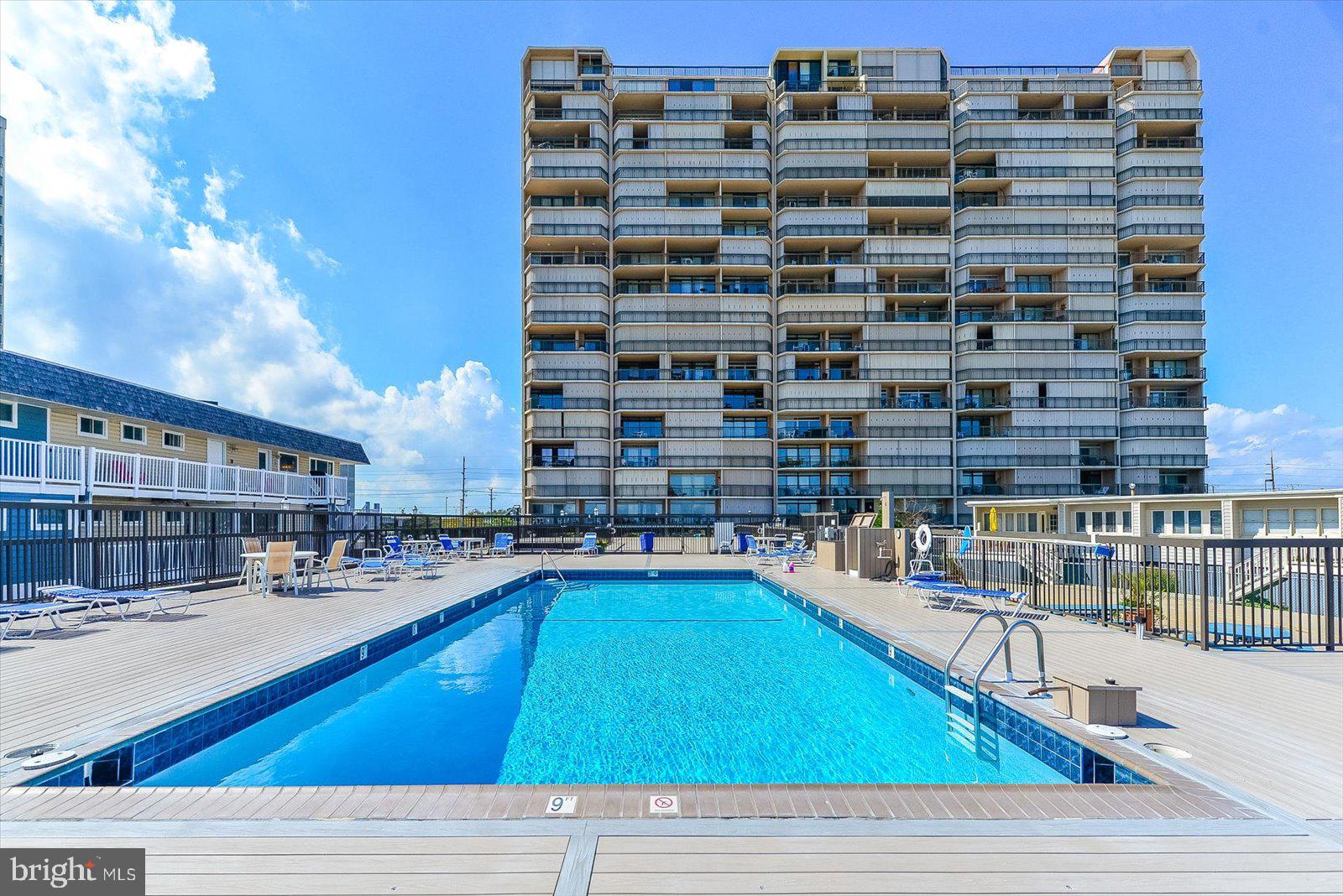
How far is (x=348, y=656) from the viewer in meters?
6.21

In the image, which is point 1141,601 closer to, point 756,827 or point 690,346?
point 756,827

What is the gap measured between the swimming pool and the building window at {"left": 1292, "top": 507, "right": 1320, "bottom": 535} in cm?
1745

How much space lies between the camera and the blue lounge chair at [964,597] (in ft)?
28.0

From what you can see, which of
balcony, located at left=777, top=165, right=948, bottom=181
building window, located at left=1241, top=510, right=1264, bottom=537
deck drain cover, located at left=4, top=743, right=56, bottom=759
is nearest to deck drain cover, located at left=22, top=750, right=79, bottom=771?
deck drain cover, located at left=4, top=743, right=56, bottom=759

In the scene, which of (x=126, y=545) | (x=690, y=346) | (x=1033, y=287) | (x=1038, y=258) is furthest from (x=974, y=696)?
(x=1033, y=287)

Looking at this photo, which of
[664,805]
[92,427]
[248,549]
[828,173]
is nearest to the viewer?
[664,805]

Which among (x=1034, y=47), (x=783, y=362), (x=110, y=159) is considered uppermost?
(x=1034, y=47)

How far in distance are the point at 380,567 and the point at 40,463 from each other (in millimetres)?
7029

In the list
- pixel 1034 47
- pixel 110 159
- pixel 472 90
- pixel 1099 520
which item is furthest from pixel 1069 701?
pixel 1034 47

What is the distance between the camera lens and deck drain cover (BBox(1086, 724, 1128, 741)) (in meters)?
3.66

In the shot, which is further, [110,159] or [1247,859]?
[110,159]

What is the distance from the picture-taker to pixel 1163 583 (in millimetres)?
9695

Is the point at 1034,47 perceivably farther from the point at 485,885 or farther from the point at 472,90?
the point at 485,885

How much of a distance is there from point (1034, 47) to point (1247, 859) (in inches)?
1928
